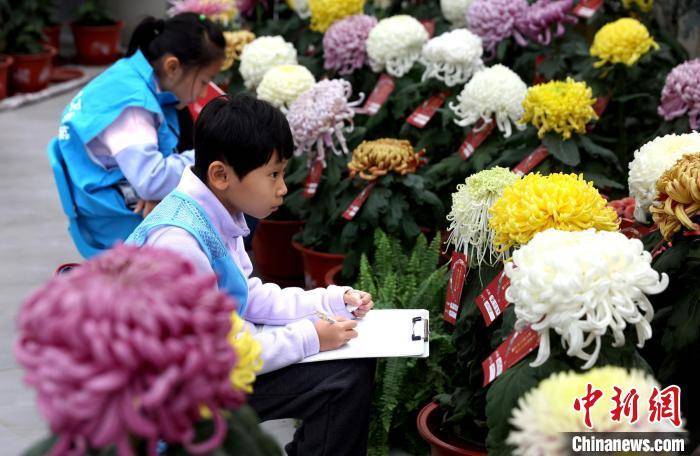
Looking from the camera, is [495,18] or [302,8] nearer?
[495,18]

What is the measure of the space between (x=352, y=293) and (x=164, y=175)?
118cm

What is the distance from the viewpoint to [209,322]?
4.53 ft

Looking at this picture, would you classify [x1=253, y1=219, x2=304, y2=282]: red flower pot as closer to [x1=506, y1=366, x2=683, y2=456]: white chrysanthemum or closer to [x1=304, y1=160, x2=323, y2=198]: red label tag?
[x1=304, y1=160, x2=323, y2=198]: red label tag

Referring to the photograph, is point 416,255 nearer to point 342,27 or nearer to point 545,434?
point 342,27

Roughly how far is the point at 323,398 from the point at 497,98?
1.74 metres

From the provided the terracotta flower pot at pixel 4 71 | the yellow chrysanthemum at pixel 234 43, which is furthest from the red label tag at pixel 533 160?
the terracotta flower pot at pixel 4 71

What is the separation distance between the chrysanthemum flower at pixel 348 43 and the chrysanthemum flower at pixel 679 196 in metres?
2.61

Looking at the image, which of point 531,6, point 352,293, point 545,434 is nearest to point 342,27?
point 531,6

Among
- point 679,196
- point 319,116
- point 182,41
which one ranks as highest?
point 182,41

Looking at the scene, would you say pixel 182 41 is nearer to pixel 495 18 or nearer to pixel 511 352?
pixel 495 18

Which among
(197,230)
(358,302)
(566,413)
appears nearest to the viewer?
(566,413)

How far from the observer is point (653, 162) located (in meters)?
2.66

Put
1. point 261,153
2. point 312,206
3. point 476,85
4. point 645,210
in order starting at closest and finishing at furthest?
point 261,153 → point 645,210 → point 476,85 → point 312,206

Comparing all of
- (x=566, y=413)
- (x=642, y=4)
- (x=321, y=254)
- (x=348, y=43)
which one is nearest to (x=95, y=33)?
(x=348, y=43)
